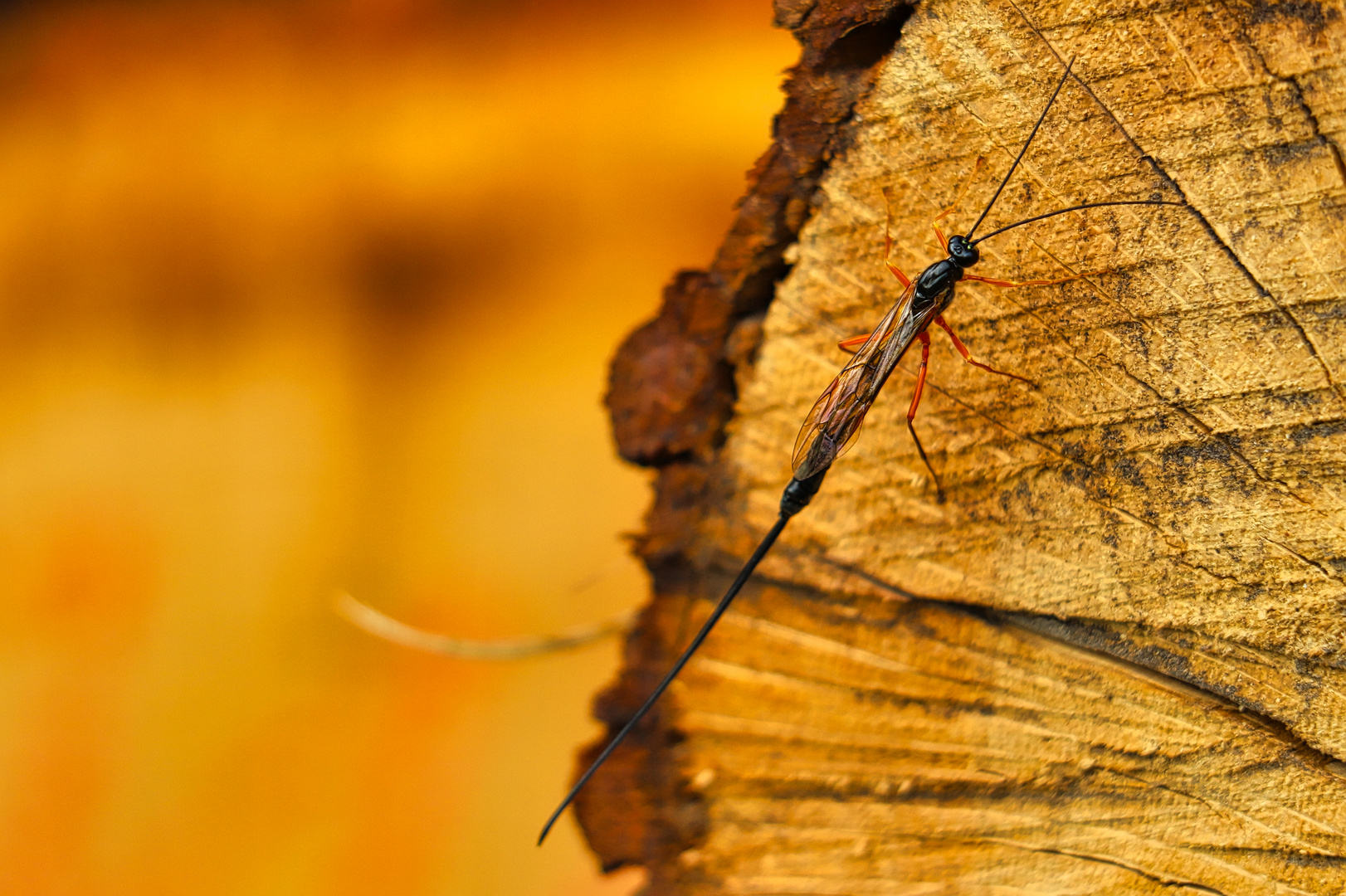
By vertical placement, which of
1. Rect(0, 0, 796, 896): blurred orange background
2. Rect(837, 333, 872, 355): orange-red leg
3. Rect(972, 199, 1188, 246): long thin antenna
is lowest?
Rect(0, 0, 796, 896): blurred orange background

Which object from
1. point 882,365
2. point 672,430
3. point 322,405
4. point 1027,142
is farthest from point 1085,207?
point 322,405

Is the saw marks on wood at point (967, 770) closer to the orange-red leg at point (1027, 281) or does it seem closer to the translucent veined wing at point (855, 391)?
the translucent veined wing at point (855, 391)

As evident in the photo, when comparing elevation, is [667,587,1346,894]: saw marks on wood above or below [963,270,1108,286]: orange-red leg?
below

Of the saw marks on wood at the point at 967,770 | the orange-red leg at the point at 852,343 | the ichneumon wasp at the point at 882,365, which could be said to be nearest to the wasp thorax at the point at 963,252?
the ichneumon wasp at the point at 882,365

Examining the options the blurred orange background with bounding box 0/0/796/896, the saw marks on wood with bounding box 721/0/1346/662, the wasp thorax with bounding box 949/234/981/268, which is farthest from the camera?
the blurred orange background with bounding box 0/0/796/896

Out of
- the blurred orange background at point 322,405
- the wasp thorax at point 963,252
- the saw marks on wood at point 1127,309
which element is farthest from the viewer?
the blurred orange background at point 322,405

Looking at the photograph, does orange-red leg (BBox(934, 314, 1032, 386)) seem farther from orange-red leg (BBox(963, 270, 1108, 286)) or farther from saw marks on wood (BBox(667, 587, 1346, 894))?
saw marks on wood (BBox(667, 587, 1346, 894))

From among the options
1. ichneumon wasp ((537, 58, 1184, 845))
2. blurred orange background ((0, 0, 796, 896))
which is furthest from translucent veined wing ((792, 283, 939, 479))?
blurred orange background ((0, 0, 796, 896))
